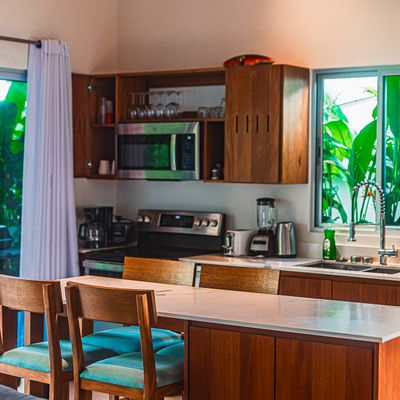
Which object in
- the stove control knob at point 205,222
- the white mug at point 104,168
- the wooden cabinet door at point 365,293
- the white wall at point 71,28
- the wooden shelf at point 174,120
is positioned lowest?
the wooden cabinet door at point 365,293

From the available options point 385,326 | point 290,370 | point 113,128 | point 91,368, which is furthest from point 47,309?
point 113,128

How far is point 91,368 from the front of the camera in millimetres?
3471

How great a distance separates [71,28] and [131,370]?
3373 millimetres

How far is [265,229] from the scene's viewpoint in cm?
562

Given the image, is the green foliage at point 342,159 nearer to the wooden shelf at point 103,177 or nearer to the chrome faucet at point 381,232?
the chrome faucet at point 381,232

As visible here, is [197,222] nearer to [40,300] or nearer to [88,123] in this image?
[88,123]

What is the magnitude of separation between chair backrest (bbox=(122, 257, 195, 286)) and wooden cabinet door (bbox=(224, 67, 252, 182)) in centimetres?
121

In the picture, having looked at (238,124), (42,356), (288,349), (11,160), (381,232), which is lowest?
(42,356)

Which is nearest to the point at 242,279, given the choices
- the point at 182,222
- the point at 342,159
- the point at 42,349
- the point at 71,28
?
the point at 42,349

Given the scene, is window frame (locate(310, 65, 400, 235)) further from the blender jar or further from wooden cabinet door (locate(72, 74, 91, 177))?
→ wooden cabinet door (locate(72, 74, 91, 177))

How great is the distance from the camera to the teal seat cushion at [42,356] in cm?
363

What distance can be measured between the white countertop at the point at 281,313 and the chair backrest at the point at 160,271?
0.83ft

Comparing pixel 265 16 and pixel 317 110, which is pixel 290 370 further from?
pixel 265 16

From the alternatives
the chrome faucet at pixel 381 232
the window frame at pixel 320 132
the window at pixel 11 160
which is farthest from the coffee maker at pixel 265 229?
the window at pixel 11 160
